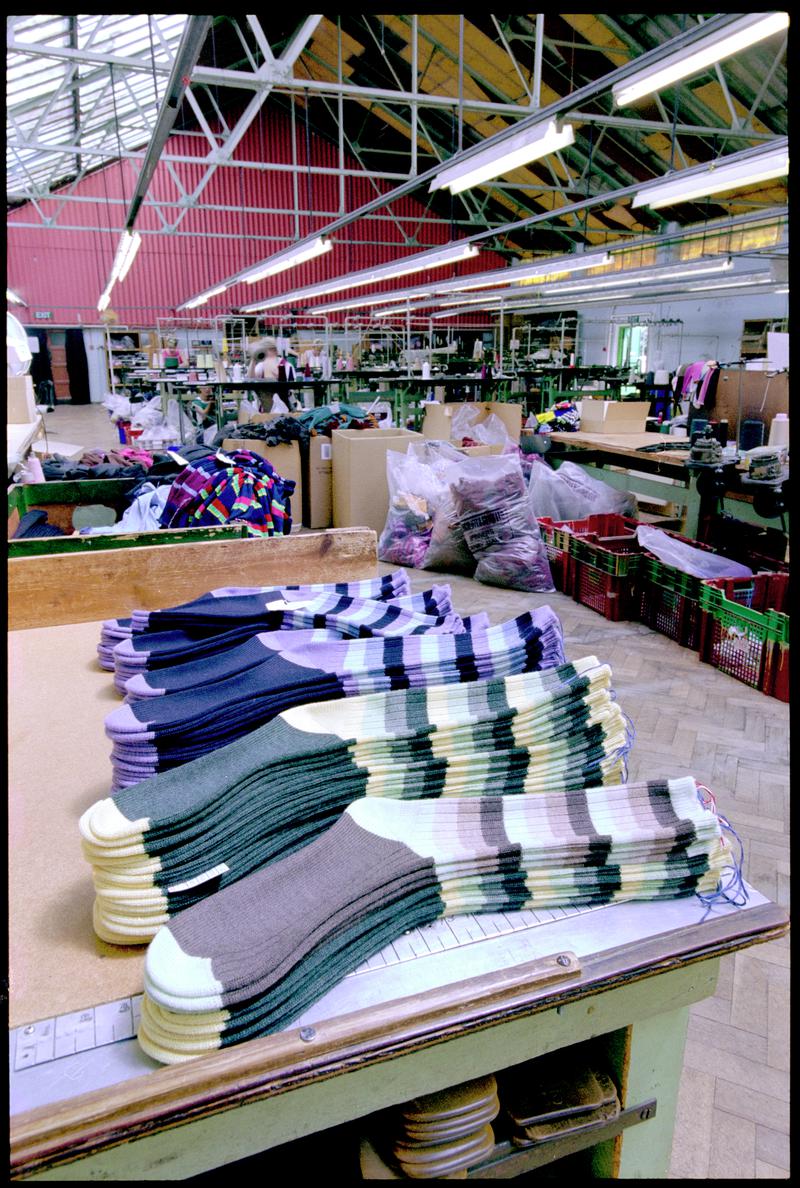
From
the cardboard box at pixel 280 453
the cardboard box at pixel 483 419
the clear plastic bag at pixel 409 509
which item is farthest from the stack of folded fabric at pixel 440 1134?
the cardboard box at pixel 483 419

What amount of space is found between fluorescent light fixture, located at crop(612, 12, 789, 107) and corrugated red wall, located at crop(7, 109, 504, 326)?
56.5 ft

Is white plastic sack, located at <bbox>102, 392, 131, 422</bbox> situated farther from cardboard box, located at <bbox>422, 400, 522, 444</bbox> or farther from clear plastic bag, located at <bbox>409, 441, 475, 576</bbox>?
clear plastic bag, located at <bbox>409, 441, 475, 576</bbox>

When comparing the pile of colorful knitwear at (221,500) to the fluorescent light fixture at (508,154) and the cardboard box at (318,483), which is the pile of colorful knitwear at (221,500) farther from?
the cardboard box at (318,483)

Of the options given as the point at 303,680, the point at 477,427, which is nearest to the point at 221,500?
the point at 303,680

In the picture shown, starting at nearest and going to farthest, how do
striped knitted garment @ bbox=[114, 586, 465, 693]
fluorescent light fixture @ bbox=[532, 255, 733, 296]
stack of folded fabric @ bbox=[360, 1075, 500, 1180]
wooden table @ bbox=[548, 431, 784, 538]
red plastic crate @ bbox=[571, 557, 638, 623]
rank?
1. stack of folded fabric @ bbox=[360, 1075, 500, 1180]
2. striped knitted garment @ bbox=[114, 586, 465, 693]
3. red plastic crate @ bbox=[571, 557, 638, 623]
4. wooden table @ bbox=[548, 431, 784, 538]
5. fluorescent light fixture @ bbox=[532, 255, 733, 296]

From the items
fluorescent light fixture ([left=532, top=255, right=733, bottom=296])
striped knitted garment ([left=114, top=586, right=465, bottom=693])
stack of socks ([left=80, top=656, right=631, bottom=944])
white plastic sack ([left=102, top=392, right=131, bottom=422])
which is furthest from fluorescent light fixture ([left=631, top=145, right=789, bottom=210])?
white plastic sack ([left=102, top=392, right=131, bottom=422])

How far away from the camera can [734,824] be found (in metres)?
2.71

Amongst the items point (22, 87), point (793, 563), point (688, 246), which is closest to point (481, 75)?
point (688, 246)

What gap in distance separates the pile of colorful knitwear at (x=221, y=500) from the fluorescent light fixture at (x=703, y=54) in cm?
235

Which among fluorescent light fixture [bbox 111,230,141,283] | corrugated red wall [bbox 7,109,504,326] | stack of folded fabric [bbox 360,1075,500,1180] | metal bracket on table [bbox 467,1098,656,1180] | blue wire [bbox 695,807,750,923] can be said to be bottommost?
metal bracket on table [bbox 467,1098,656,1180]

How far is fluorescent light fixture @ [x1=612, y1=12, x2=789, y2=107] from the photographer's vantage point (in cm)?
286

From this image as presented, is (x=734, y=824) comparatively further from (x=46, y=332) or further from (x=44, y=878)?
(x=46, y=332)

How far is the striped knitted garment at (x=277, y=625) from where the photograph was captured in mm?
1433

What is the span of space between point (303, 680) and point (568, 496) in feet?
17.5
